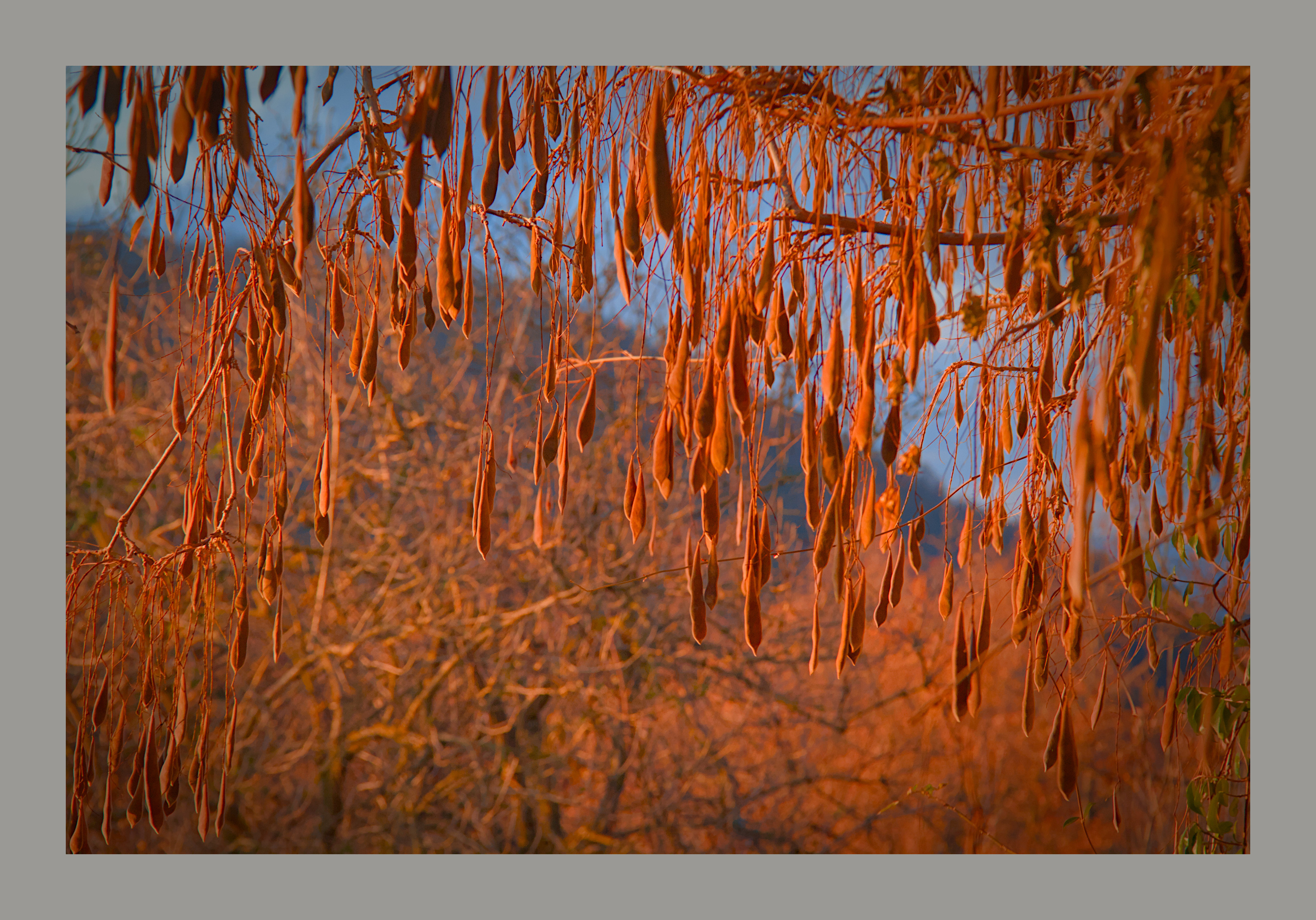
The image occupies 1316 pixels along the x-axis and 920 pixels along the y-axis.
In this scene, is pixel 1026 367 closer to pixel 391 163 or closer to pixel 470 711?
pixel 391 163

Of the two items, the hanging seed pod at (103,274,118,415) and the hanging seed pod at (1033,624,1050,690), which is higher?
the hanging seed pod at (103,274,118,415)

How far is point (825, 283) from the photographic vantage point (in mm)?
1562

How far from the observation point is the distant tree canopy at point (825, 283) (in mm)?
961

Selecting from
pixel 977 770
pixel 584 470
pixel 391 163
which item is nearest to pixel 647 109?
pixel 391 163

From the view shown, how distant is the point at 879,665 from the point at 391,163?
1486mm

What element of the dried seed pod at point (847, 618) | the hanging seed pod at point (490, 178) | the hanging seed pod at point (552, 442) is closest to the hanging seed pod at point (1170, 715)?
the dried seed pod at point (847, 618)

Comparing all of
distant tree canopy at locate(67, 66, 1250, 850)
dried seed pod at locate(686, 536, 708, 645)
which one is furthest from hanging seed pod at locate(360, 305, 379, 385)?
dried seed pod at locate(686, 536, 708, 645)

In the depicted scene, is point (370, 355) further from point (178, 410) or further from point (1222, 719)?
point (1222, 719)

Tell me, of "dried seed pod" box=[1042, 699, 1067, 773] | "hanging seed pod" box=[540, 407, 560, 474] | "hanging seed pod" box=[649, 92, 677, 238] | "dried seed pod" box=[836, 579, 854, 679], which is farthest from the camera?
"hanging seed pod" box=[540, 407, 560, 474]

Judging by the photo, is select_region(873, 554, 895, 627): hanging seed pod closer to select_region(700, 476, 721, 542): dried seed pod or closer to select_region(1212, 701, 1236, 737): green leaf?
select_region(700, 476, 721, 542): dried seed pod

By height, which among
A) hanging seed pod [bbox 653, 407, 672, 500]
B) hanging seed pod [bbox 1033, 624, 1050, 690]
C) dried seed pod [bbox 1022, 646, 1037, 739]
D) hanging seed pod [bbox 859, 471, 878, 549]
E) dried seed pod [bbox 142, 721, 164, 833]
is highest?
hanging seed pod [bbox 653, 407, 672, 500]

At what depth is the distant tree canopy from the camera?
96 centimetres

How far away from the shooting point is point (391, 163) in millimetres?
1256

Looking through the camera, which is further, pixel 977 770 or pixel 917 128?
pixel 977 770
